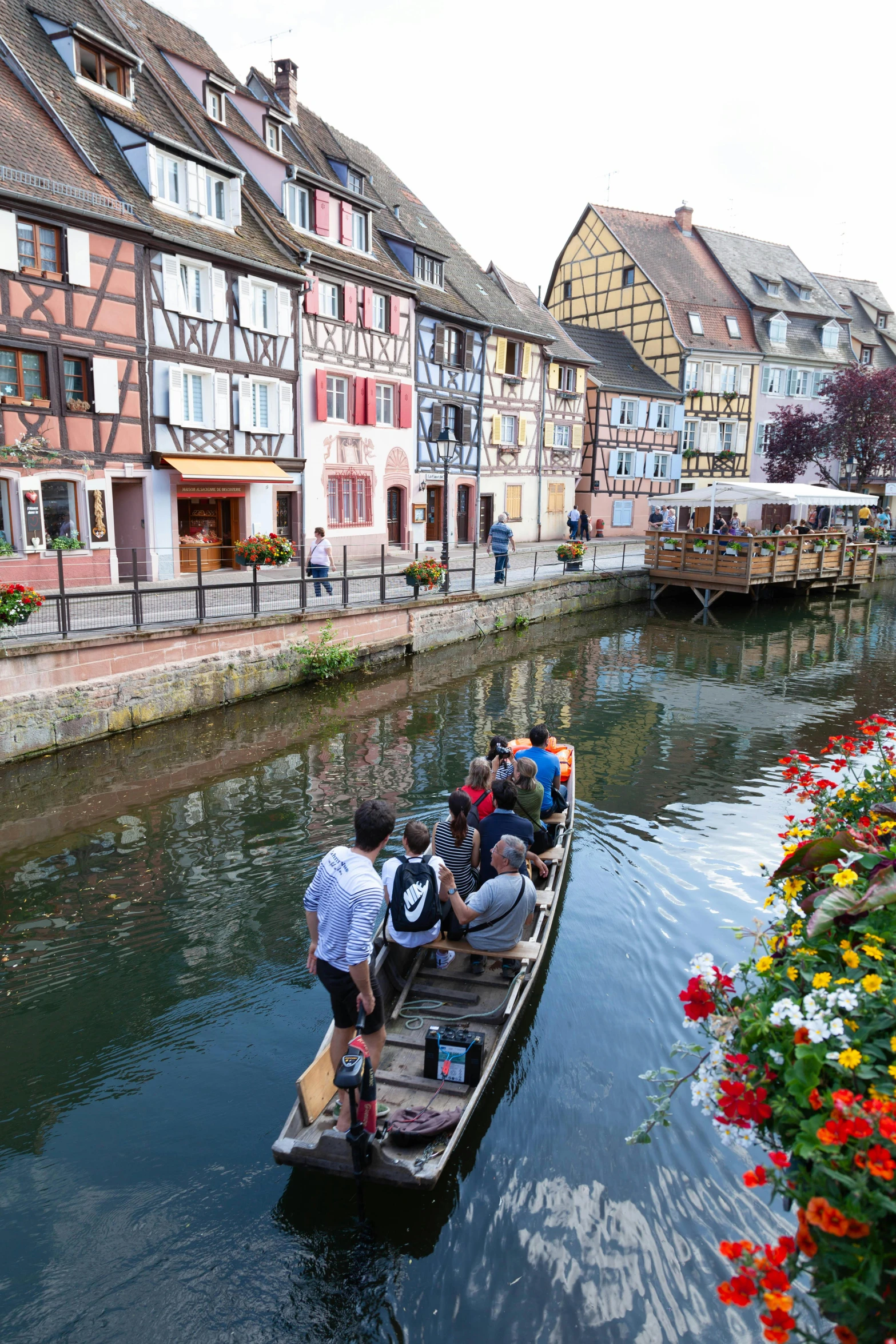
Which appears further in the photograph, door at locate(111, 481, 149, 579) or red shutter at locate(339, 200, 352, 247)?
red shutter at locate(339, 200, 352, 247)

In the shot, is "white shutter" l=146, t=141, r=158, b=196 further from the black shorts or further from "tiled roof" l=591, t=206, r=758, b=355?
"tiled roof" l=591, t=206, r=758, b=355

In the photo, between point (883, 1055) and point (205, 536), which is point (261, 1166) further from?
point (205, 536)

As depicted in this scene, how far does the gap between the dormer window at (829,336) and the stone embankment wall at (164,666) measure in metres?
36.6

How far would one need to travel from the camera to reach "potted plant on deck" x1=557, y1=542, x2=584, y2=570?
2784 cm

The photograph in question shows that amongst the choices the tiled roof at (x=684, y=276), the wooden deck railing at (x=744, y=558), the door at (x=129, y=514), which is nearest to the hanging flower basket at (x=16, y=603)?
the door at (x=129, y=514)

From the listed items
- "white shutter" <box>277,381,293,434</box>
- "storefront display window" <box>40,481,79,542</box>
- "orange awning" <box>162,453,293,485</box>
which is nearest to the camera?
"storefront display window" <box>40,481,79,542</box>

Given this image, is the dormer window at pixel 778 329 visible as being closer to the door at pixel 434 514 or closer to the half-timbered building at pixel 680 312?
the half-timbered building at pixel 680 312

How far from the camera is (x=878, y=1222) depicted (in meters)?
2.40

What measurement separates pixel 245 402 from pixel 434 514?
1072 centimetres

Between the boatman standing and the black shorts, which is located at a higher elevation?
the boatman standing

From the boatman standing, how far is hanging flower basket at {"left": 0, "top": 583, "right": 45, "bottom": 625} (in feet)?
30.3

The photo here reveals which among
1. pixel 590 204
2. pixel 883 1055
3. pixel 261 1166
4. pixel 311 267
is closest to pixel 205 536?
pixel 311 267

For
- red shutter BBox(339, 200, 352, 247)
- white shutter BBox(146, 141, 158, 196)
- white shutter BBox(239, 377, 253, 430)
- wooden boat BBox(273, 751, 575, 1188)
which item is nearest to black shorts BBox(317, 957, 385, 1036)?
wooden boat BBox(273, 751, 575, 1188)

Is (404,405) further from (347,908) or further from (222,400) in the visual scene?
(347,908)
